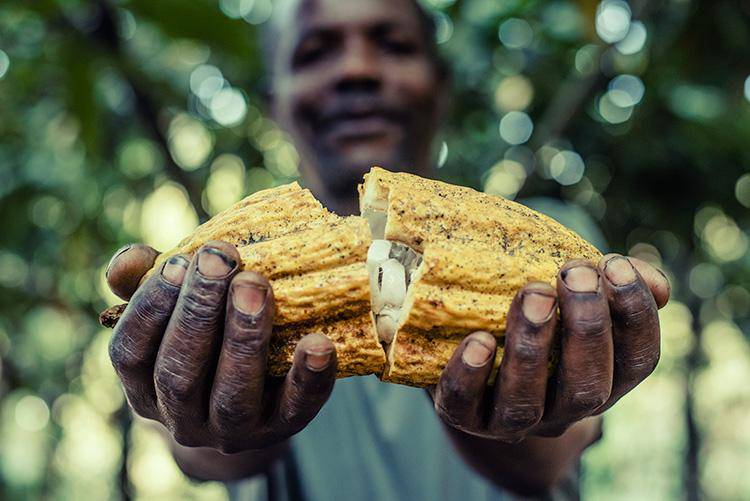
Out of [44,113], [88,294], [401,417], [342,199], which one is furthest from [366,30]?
[88,294]

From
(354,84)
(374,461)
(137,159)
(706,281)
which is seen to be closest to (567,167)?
(354,84)

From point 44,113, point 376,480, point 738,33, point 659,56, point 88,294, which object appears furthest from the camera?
point 88,294

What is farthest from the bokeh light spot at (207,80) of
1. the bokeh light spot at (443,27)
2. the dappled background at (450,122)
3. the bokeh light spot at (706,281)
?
the bokeh light spot at (706,281)

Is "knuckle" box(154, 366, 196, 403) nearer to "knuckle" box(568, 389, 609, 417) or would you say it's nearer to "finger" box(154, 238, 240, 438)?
"finger" box(154, 238, 240, 438)

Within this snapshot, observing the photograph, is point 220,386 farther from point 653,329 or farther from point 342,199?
point 342,199

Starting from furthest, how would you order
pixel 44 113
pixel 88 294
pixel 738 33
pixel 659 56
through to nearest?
1. pixel 88 294
2. pixel 44 113
3. pixel 659 56
4. pixel 738 33

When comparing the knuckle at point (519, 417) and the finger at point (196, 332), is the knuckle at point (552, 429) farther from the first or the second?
the finger at point (196, 332)
